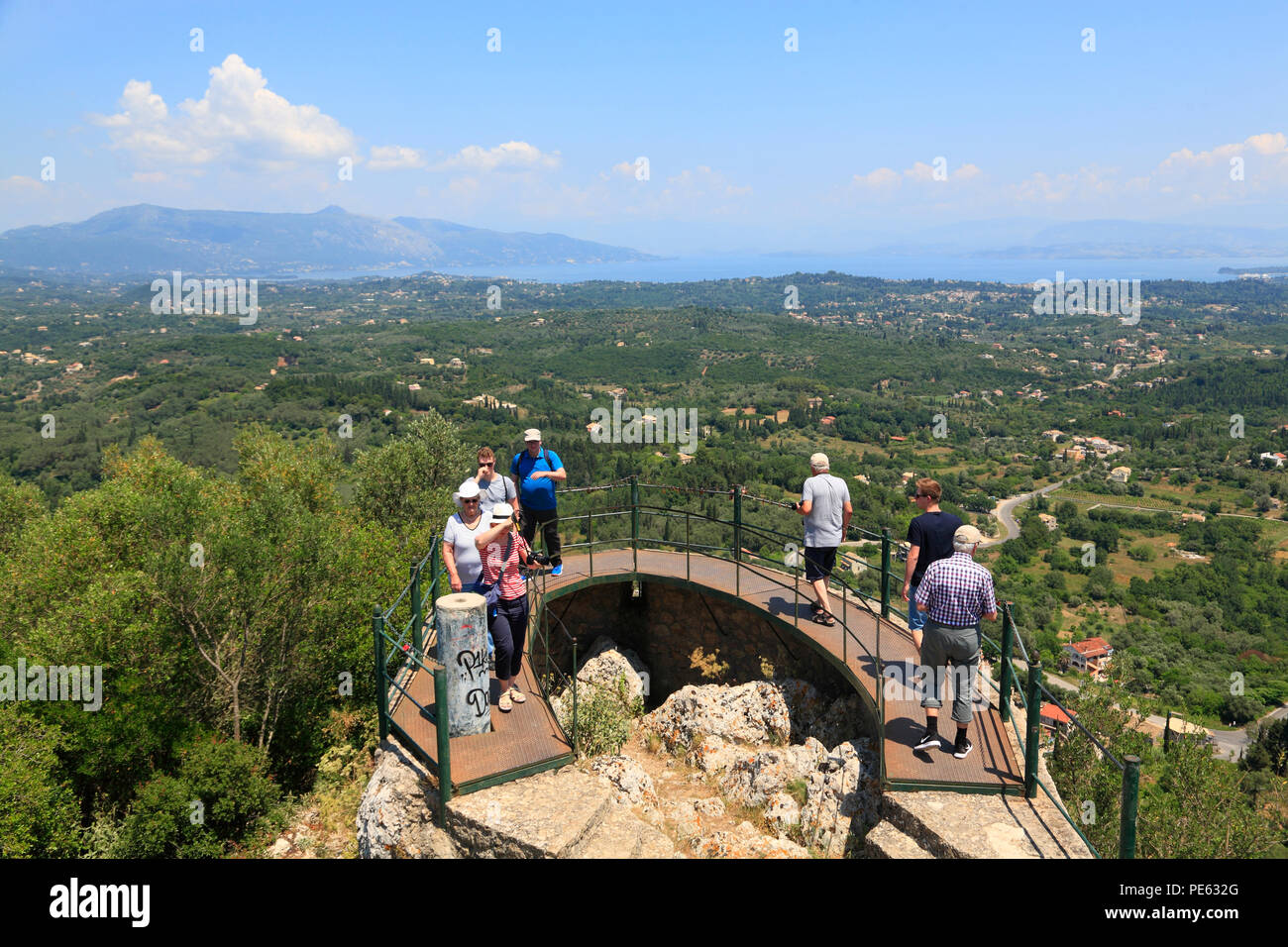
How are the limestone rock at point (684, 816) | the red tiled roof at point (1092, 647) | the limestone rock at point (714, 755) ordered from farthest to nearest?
the red tiled roof at point (1092, 647) → the limestone rock at point (714, 755) → the limestone rock at point (684, 816)

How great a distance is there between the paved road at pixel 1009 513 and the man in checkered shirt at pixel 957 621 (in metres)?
84.2

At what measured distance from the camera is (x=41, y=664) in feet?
42.7

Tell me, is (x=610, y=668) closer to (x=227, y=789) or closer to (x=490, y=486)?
(x=490, y=486)

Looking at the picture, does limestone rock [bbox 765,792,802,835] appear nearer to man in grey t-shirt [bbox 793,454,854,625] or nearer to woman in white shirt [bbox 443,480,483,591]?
man in grey t-shirt [bbox 793,454,854,625]

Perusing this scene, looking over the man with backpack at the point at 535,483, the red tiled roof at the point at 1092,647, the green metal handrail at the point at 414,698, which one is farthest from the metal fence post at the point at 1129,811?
the red tiled roof at the point at 1092,647

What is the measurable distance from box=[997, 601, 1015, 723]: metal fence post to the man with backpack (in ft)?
17.2

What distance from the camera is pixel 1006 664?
6.84 metres

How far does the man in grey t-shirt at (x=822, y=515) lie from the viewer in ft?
27.1

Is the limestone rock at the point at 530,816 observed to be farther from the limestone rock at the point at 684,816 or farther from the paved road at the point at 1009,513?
the paved road at the point at 1009,513

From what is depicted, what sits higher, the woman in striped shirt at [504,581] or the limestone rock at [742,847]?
the woman in striped shirt at [504,581]

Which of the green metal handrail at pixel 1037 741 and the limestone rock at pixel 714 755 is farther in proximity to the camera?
the limestone rock at pixel 714 755

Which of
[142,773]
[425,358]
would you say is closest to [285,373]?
[425,358]

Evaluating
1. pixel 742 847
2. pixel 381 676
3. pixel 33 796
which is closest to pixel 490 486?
pixel 381 676

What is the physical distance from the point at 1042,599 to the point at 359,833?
259ft
